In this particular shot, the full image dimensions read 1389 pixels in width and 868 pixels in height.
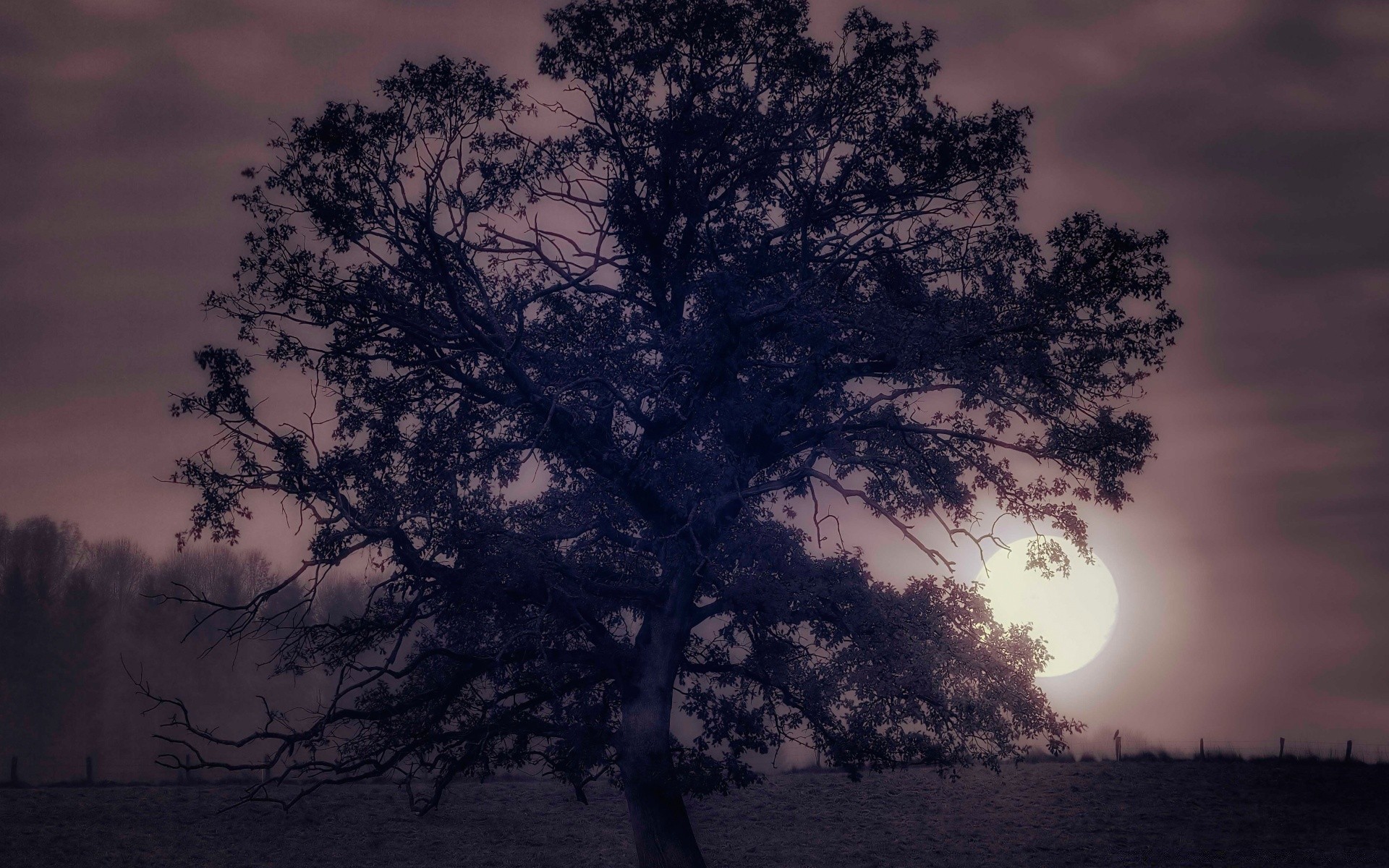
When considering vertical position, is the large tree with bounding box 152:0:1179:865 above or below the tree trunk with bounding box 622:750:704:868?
above

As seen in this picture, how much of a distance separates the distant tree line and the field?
79.6 feet

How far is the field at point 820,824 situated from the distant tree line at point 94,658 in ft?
79.6

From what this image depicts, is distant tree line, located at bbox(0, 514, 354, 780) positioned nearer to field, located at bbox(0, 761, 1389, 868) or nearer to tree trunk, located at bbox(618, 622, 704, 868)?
field, located at bbox(0, 761, 1389, 868)

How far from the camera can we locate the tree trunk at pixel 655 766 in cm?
1470

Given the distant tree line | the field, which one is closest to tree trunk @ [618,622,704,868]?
the field

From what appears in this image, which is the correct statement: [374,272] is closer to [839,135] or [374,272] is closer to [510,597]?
[510,597]

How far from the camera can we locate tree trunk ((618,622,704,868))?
1470 cm

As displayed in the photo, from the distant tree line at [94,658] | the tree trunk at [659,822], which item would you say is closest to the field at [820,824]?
the tree trunk at [659,822]

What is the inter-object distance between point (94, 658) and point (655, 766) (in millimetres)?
63367

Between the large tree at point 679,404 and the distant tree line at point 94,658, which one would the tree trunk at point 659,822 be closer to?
the large tree at point 679,404

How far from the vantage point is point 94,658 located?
63.8m

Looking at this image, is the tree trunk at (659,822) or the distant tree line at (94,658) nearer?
the tree trunk at (659,822)

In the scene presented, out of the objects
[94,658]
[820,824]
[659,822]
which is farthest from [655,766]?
[94,658]

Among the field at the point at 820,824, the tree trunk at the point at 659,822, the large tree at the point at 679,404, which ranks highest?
the large tree at the point at 679,404
